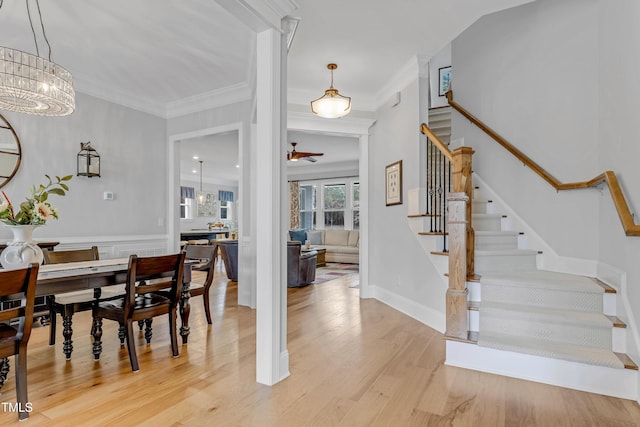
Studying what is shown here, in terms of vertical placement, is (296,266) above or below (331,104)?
below

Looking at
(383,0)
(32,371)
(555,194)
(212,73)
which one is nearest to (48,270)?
(32,371)

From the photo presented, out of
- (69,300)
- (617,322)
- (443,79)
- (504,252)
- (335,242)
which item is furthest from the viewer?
(335,242)

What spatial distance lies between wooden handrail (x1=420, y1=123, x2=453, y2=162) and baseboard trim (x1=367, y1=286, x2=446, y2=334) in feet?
4.87

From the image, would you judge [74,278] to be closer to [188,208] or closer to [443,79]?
[443,79]

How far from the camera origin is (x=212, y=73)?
4.01 metres

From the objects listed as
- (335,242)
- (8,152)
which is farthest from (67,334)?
(335,242)

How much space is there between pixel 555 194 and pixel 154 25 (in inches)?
156

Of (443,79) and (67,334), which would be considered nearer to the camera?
(67,334)

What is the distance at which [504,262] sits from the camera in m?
3.24

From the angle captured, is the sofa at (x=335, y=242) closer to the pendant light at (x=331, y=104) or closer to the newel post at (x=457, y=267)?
the pendant light at (x=331, y=104)

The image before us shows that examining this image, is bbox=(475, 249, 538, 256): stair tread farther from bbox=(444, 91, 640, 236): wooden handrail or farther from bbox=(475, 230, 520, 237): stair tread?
bbox=(444, 91, 640, 236): wooden handrail

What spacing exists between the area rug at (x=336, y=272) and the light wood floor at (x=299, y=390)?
305 cm

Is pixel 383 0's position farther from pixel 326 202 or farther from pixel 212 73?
pixel 326 202

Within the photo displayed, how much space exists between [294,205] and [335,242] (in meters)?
2.00
